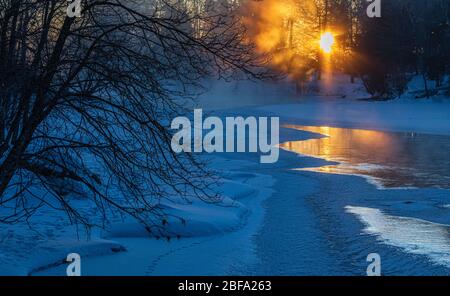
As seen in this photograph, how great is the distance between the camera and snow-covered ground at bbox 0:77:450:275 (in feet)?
25.2

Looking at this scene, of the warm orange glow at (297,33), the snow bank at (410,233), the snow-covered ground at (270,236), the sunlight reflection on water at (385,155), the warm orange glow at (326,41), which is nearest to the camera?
the snow-covered ground at (270,236)

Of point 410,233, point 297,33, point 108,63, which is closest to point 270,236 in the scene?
point 410,233

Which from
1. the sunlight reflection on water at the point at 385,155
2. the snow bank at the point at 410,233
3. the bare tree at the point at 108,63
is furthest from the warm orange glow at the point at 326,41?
the bare tree at the point at 108,63

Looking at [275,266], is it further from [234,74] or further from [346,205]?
[346,205]

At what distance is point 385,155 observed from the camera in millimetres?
20688

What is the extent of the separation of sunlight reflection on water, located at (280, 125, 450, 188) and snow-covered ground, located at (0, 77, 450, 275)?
3.85 ft

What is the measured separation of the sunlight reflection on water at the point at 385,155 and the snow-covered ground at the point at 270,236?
1.17 meters

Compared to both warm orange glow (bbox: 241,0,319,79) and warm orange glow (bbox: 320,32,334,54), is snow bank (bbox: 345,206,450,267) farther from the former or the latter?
warm orange glow (bbox: 320,32,334,54)

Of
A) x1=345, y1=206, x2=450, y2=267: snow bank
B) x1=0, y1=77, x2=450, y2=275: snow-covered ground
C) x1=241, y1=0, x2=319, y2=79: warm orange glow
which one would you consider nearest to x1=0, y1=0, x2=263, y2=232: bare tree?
x1=0, y1=77, x2=450, y2=275: snow-covered ground

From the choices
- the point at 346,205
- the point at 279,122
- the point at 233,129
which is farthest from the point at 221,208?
the point at 279,122

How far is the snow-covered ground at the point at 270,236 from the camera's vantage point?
302 inches

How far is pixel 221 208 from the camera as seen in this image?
1105cm

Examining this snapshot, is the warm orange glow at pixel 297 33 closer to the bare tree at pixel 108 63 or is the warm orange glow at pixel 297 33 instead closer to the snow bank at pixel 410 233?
the snow bank at pixel 410 233

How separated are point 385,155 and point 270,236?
39.7ft
